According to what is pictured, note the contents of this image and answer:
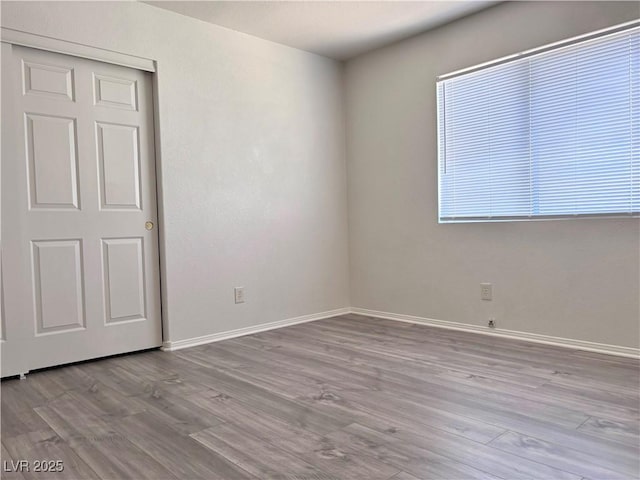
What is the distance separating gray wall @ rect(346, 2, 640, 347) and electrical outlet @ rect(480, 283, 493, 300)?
0.04 meters

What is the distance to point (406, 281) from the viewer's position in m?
3.96

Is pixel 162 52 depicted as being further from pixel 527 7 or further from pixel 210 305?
pixel 527 7

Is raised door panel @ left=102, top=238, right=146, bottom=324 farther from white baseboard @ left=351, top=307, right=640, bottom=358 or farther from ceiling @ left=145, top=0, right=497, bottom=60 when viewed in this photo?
white baseboard @ left=351, top=307, right=640, bottom=358

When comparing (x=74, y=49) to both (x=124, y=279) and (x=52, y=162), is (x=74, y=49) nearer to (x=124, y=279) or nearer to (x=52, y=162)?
(x=52, y=162)

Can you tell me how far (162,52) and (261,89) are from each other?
84cm

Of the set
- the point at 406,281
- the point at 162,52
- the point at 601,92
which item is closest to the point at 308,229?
the point at 406,281

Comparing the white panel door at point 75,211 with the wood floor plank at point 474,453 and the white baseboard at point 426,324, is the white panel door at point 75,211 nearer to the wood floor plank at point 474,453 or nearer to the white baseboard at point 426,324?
the white baseboard at point 426,324

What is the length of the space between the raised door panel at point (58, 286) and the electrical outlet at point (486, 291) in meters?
2.77

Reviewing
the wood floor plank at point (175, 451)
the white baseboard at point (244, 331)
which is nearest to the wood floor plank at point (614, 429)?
the wood floor plank at point (175, 451)

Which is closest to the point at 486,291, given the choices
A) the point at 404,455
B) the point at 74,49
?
the point at 404,455

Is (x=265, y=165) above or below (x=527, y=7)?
below

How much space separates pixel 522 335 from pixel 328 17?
2678 millimetres

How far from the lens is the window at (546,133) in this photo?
273cm

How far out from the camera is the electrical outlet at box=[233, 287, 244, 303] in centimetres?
361
